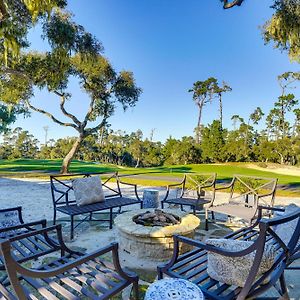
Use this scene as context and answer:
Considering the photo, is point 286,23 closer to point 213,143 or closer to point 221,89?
point 213,143

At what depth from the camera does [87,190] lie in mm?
4531

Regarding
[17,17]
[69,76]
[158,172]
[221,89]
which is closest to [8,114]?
[69,76]

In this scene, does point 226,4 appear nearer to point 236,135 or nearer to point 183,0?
point 183,0

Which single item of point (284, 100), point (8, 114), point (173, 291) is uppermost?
point (284, 100)

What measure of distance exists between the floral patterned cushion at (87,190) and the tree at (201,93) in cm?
3021

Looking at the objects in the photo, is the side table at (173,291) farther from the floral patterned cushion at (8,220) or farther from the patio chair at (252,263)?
the floral patterned cushion at (8,220)

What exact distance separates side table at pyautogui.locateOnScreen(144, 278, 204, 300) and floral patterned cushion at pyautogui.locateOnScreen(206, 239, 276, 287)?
1.18 ft

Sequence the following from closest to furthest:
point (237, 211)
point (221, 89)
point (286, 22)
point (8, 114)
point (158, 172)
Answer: point (237, 211) < point (286, 22) < point (8, 114) < point (158, 172) < point (221, 89)

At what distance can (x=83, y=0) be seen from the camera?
11.4 metres

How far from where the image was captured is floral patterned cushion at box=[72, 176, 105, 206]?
445cm

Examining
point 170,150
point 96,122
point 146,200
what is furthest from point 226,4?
point 170,150

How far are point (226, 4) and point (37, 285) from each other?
8148mm

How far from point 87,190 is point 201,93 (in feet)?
105

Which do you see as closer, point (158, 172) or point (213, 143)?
point (158, 172)
